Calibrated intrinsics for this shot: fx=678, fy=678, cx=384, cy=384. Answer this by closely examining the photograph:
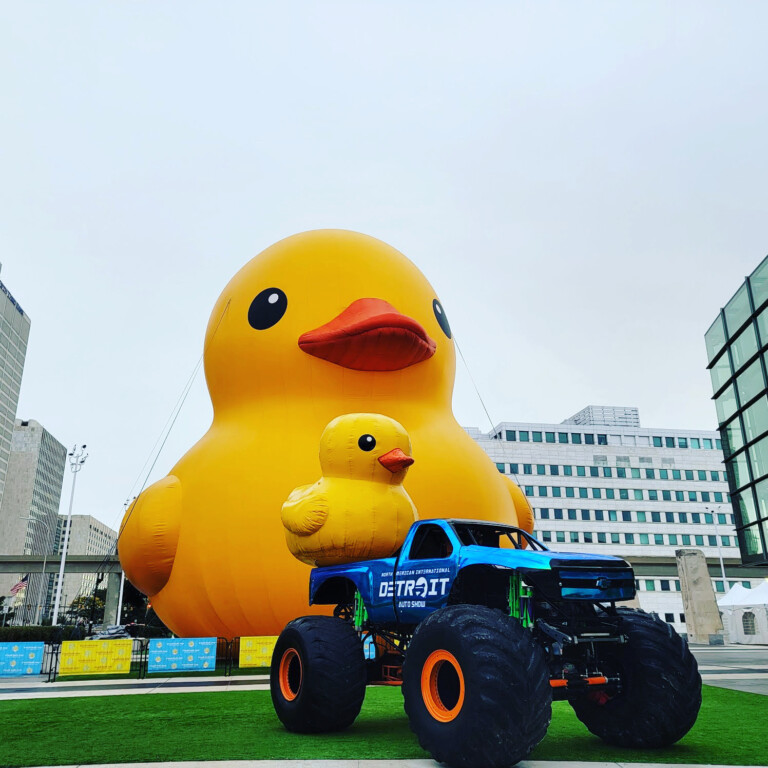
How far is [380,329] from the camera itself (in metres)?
12.5

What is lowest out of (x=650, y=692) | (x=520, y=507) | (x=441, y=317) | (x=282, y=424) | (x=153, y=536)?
(x=650, y=692)

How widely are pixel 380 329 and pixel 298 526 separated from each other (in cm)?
520

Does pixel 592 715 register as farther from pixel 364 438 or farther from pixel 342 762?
pixel 364 438

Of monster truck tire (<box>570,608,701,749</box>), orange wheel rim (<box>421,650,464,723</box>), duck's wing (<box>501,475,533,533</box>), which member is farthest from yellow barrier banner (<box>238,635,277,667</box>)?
monster truck tire (<box>570,608,701,749</box>)

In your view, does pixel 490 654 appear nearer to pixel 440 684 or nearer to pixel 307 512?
pixel 440 684

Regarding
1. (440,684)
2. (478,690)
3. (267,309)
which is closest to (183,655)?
(267,309)

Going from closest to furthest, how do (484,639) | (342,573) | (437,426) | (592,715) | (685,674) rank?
(484,639) → (685,674) → (592,715) → (342,573) → (437,426)

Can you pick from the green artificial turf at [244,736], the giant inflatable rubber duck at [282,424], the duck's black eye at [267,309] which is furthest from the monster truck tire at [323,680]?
the duck's black eye at [267,309]

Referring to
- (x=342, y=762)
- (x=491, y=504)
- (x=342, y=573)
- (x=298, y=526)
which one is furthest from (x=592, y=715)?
(x=491, y=504)

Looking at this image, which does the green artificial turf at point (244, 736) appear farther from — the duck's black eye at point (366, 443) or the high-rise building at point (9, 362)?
the high-rise building at point (9, 362)

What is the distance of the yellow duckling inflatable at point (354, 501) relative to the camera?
8.14m

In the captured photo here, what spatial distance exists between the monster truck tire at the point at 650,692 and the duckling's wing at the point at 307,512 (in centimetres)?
348

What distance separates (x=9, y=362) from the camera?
444 ft

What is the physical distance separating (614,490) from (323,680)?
67301mm
